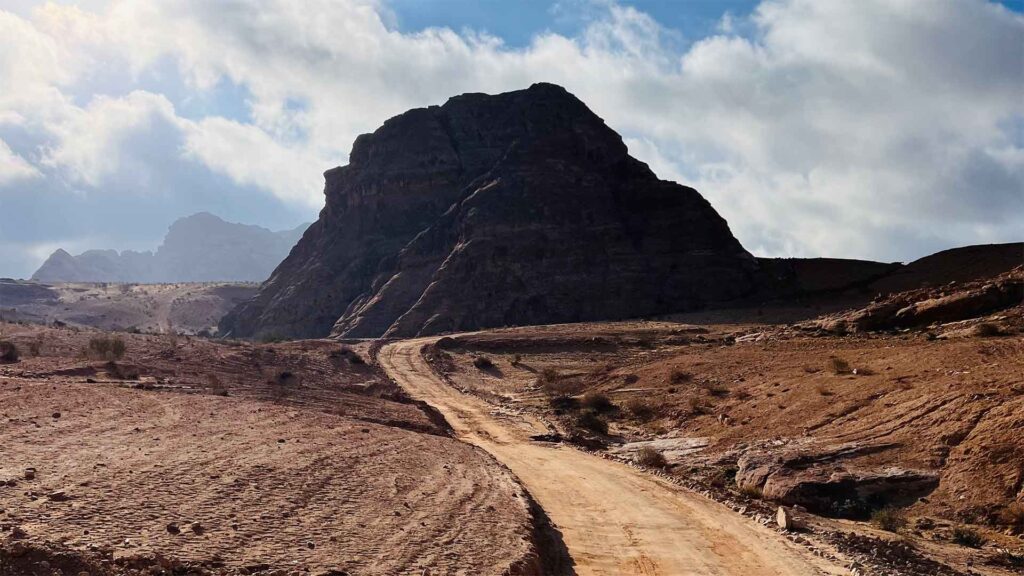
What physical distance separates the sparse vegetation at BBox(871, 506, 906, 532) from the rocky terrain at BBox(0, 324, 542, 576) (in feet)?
20.6

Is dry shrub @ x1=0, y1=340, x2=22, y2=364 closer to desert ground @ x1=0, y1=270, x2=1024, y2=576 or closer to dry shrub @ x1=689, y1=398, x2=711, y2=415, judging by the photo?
desert ground @ x1=0, y1=270, x2=1024, y2=576

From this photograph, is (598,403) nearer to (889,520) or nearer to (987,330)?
(987,330)

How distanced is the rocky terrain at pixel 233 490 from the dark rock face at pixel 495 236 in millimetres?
46052

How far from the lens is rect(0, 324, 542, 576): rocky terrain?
8312 millimetres

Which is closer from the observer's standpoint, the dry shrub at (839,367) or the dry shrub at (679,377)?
the dry shrub at (839,367)

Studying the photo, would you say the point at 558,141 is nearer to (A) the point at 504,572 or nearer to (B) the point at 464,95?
→ (B) the point at 464,95

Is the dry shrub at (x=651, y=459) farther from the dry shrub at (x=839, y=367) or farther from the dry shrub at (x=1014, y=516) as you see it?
the dry shrub at (x=1014, y=516)

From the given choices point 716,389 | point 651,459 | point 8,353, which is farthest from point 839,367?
point 8,353

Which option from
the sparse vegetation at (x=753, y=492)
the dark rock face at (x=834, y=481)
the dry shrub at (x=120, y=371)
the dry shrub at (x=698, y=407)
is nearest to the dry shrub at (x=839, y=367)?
the dry shrub at (x=698, y=407)

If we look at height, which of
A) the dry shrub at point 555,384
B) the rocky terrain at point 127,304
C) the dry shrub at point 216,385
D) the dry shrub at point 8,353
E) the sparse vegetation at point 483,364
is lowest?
the dry shrub at point 555,384

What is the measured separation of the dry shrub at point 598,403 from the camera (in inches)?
1144

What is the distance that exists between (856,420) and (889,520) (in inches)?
203

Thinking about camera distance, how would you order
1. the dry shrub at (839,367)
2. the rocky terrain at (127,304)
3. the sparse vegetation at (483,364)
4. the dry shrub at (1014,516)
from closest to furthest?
1. the dry shrub at (1014,516)
2. the dry shrub at (839,367)
3. the sparse vegetation at (483,364)
4. the rocky terrain at (127,304)

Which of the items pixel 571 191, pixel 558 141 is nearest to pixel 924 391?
pixel 571 191
